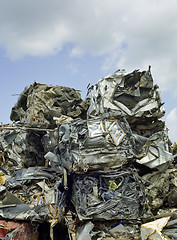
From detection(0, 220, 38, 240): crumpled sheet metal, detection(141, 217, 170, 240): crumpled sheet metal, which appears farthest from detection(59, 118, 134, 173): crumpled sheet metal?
detection(0, 220, 38, 240): crumpled sheet metal

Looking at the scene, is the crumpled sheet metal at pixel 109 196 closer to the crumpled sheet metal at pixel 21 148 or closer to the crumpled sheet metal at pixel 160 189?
the crumpled sheet metal at pixel 160 189

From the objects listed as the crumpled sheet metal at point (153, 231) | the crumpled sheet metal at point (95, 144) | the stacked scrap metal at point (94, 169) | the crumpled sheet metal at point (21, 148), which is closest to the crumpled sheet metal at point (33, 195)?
the stacked scrap metal at point (94, 169)

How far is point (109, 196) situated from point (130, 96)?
14.8 feet

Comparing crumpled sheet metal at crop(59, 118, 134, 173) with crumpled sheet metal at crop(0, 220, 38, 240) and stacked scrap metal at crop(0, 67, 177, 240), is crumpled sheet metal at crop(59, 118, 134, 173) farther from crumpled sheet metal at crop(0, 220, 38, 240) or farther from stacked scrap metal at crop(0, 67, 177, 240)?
crumpled sheet metal at crop(0, 220, 38, 240)

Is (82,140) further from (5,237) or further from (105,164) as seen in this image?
(5,237)

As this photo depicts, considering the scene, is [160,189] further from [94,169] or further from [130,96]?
[130,96]

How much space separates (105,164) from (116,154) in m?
0.49

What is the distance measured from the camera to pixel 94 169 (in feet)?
29.0

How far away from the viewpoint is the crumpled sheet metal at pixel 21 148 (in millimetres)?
12328

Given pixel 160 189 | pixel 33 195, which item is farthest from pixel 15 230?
pixel 160 189

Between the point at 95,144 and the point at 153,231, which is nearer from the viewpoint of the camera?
the point at 153,231

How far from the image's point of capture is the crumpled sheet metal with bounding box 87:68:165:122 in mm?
11078

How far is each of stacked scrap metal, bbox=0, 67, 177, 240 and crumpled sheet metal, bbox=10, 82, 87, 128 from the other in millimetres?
48

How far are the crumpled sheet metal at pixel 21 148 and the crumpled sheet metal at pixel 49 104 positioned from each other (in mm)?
726
